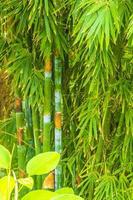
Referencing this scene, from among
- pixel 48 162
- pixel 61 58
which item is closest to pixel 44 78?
pixel 61 58

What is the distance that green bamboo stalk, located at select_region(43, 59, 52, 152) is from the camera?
193cm

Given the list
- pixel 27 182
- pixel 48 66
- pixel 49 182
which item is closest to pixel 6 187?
pixel 27 182

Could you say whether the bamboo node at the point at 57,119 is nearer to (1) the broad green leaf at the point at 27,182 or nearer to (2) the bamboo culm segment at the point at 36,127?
(2) the bamboo culm segment at the point at 36,127

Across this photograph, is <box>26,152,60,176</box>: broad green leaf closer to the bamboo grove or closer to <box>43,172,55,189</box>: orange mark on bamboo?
the bamboo grove

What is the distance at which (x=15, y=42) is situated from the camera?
6.74 ft

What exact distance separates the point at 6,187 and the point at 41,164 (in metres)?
0.05

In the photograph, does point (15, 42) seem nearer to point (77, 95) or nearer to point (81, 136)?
point (77, 95)

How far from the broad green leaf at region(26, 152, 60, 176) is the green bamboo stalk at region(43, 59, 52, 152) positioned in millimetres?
1440

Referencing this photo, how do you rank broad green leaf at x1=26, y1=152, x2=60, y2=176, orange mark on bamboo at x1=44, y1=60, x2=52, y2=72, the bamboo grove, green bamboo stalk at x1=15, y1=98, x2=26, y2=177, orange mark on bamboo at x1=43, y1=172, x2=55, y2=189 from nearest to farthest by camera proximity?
1. broad green leaf at x1=26, y1=152, x2=60, y2=176
2. the bamboo grove
3. orange mark on bamboo at x1=44, y1=60, x2=52, y2=72
4. orange mark on bamboo at x1=43, y1=172, x2=55, y2=189
5. green bamboo stalk at x1=15, y1=98, x2=26, y2=177

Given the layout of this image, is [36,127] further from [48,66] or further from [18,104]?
Result: [48,66]

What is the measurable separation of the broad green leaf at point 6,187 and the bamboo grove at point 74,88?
0.98m

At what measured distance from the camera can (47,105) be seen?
198cm

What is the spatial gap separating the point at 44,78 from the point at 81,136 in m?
0.31

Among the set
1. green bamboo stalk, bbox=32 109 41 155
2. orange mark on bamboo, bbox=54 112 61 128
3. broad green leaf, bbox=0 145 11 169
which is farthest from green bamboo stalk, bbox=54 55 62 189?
broad green leaf, bbox=0 145 11 169
